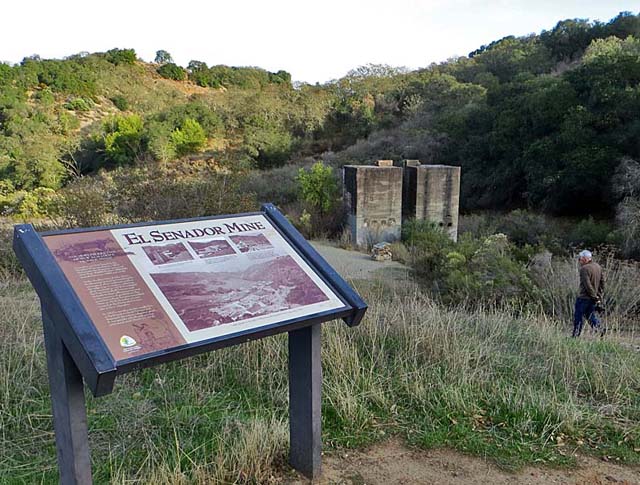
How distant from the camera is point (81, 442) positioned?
1.90 meters

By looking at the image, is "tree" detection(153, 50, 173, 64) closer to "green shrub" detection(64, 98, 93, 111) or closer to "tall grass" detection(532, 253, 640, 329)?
"green shrub" detection(64, 98, 93, 111)

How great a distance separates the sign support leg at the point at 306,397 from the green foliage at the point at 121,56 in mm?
56558

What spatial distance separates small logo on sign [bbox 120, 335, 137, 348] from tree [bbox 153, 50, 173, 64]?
63.1 meters

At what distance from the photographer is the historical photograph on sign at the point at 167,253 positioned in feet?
6.91

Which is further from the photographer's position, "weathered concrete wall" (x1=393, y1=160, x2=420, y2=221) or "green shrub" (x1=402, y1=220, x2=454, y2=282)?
"weathered concrete wall" (x1=393, y1=160, x2=420, y2=221)

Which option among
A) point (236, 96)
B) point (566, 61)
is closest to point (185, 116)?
point (236, 96)

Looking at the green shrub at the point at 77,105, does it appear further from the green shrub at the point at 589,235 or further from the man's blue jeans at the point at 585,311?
the man's blue jeans at the point at 585,311

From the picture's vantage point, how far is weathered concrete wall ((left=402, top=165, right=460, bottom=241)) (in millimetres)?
18484

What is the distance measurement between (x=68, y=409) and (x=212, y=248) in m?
0.85

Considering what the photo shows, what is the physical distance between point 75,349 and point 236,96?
48.7m

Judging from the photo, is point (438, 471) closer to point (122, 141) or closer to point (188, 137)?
point (122, 141)

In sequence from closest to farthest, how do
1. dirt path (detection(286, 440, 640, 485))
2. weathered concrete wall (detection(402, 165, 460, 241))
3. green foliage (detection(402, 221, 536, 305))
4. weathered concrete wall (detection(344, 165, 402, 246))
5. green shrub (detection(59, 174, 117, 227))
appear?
dirt path (detection(286, 440, 640, 485)), green foliage (detection(402, 221, 536, 305)), green shrub (detection(59, 174, 117, 227)), weathered concrete wall (detection(344, 165, 402, 246)), weathered concrete wall (detection(402, 165, 460, 241))

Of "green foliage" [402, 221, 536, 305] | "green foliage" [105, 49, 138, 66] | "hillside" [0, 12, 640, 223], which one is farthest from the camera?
"green foliage" [105, 49, 138, 66]

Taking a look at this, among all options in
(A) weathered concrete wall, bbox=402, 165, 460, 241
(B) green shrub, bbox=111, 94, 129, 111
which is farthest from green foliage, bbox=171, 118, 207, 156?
(A) weathered concrete wall, bbox=402, 165, 460, 241
